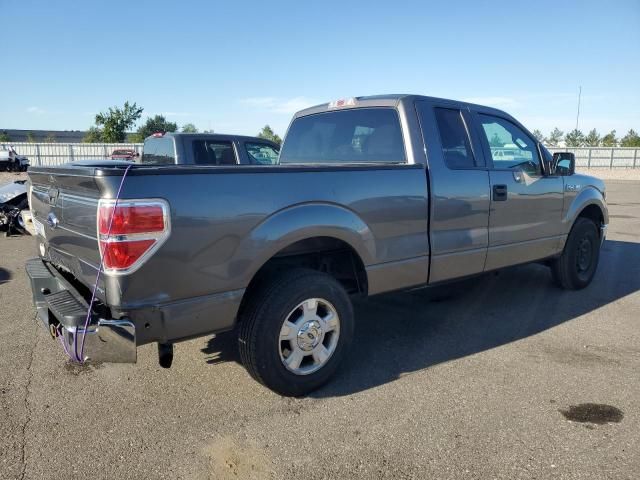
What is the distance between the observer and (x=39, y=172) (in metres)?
3.48

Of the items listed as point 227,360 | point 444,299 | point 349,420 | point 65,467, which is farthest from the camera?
point 444,299

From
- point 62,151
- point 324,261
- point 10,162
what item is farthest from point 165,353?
point 62,151

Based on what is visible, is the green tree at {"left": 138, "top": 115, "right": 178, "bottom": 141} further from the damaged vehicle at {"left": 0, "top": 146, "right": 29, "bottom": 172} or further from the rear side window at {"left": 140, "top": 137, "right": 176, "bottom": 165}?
the rear side window at {"left": 140, "top": 137, "right": 176, "bottom": 165}

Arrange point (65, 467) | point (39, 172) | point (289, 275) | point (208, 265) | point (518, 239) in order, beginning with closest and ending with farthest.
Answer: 1. point (65, 467)
2. point (208, 265)
3. point (289, 275)
4. point (39, 172)
5. point (518, 239)

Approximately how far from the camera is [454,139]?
4250 millimetres

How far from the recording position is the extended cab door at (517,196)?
446 centimetres

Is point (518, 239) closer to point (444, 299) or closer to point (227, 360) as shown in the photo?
point (444, 299)

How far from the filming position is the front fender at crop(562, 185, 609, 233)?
5.33 m

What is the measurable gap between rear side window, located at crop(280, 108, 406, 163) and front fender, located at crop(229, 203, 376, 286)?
3.10ft

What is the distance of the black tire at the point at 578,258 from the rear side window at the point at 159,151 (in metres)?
5.62

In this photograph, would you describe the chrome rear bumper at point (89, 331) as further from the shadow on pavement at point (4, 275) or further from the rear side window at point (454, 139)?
the shadow on pavement at point (4, 275)

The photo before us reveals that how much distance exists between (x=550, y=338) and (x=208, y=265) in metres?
3.07

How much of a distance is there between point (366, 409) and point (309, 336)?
0.57m

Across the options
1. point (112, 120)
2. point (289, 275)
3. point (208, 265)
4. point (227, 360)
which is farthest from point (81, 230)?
point (112, 120)
